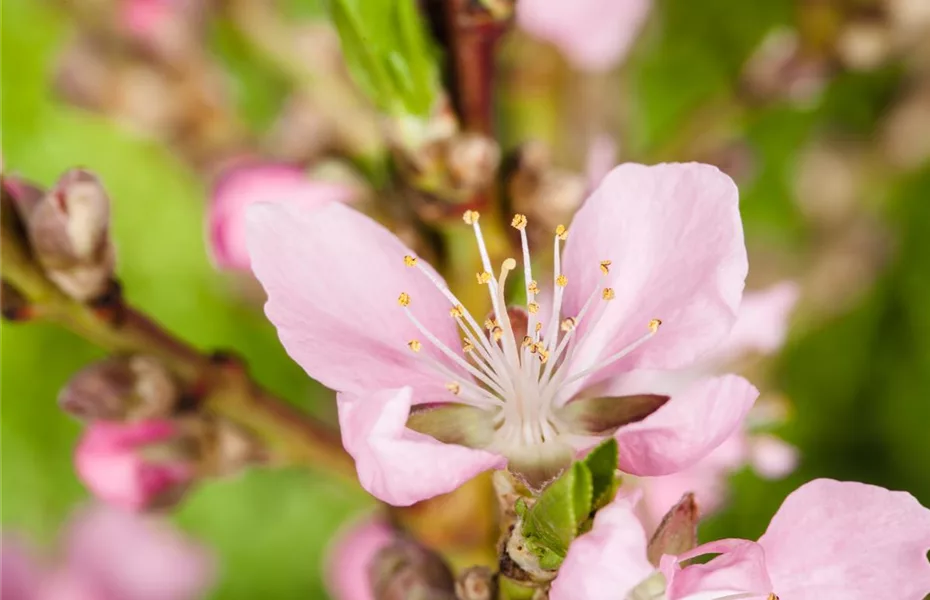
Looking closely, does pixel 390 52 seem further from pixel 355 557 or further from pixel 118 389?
pixel 355 557

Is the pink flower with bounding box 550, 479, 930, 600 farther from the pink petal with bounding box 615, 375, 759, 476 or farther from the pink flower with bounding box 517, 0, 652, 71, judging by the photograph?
the pink flower with bounding box 517, 0, 652, 71

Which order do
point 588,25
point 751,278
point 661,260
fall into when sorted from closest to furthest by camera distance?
point 661,260 → point 588,25 → point 751,278

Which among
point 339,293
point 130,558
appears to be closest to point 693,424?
point 339,293

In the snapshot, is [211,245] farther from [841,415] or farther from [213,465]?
[841,415]

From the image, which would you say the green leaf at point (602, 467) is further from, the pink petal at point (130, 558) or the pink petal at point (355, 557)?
the pink petal at point (130, 558)

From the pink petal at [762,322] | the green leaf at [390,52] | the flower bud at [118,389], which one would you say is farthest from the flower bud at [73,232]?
the pink petal at [762,322]

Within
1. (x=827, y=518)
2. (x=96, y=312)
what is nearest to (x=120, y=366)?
(x=96, y=312)
